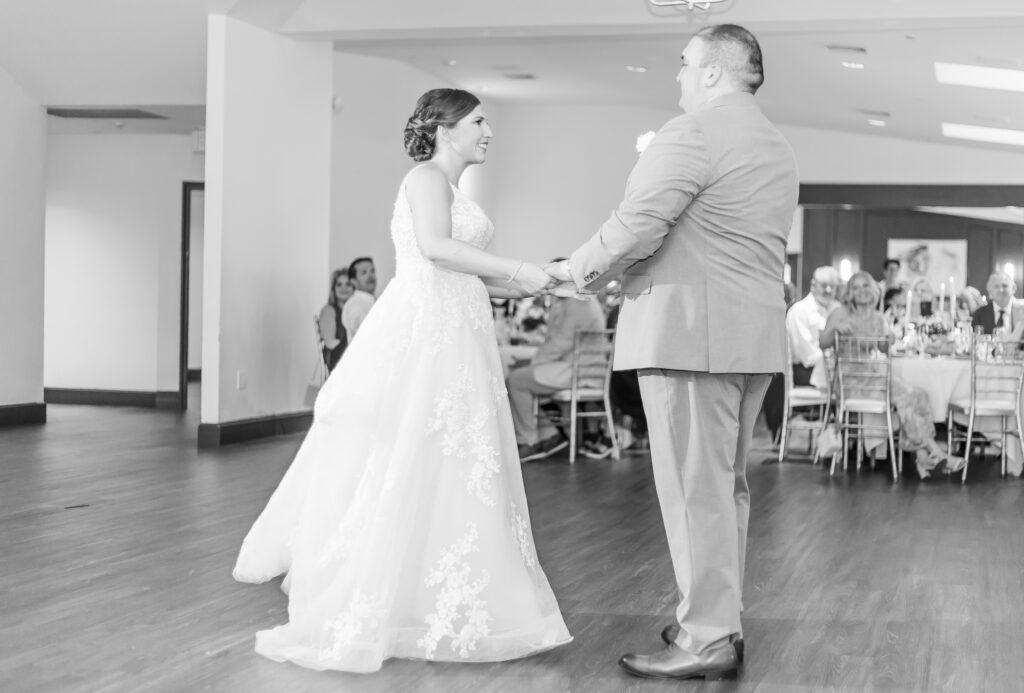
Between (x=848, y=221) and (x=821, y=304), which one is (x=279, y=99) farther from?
(x=848, y=221)

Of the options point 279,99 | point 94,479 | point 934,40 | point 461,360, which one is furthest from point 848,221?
point 461,360

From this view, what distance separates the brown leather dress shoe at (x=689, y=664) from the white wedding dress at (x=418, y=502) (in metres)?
0.32

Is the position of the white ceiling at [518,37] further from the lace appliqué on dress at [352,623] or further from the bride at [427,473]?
the lace appliqué on dress at [352,623]

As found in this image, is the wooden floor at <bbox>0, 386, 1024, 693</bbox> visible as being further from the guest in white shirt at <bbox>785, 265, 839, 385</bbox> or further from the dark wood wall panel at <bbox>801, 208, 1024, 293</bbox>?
the dark wood wall panel at <bbox>801, 208, 1024, 293</bbox>

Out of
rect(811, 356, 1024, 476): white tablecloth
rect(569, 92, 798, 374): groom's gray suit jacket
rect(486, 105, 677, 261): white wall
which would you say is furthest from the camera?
rect(486, 105, 677, 261): white wall

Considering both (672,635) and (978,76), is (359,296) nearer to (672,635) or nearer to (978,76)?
(672,635)

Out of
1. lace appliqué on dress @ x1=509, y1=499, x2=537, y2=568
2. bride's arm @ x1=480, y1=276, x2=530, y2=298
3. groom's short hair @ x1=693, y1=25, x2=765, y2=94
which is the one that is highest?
groom's short hair @ x1=693, y1=25, x2=765, y2=94

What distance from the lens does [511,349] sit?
31.4 ft

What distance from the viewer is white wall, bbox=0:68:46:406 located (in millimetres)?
9828

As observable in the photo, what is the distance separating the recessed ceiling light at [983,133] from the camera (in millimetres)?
13289

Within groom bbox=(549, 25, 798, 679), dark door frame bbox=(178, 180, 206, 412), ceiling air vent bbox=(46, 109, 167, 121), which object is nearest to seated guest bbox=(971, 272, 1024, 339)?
groom bbox=(549, 25, 798, 679)

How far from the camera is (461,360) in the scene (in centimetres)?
368

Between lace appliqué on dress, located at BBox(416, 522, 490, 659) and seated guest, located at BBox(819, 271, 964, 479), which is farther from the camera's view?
seated guest, located at BBox(819, 271, 964, 479)

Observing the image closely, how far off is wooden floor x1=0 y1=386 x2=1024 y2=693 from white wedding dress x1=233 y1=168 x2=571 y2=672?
10 centimetres
